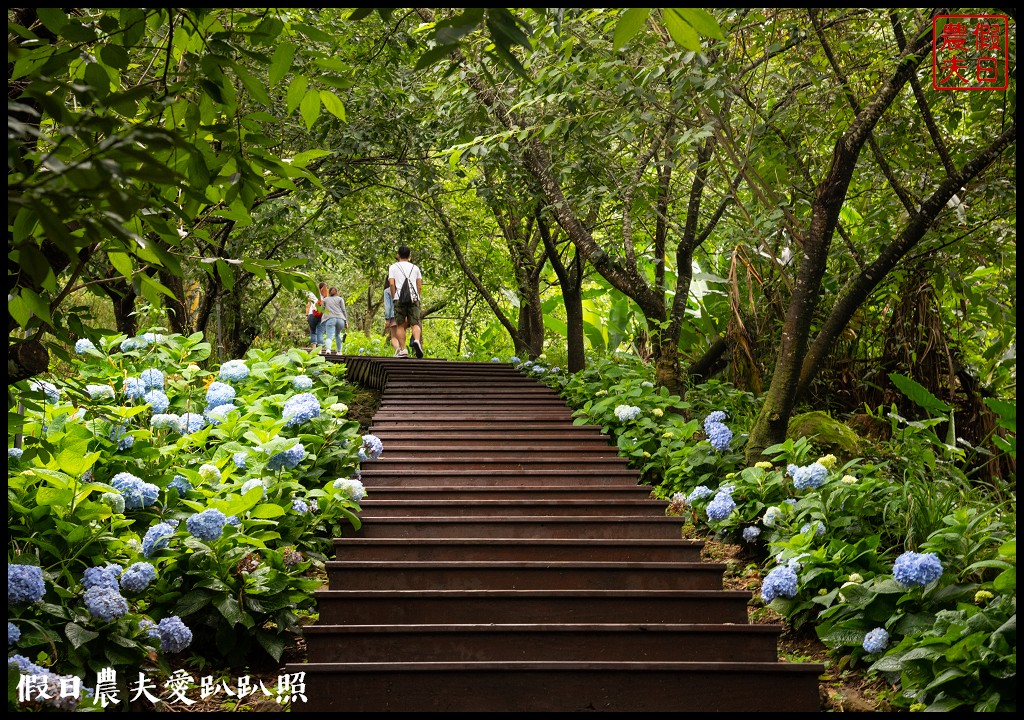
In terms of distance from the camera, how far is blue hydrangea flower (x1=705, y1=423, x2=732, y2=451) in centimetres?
560

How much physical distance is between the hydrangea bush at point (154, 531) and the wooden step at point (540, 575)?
433mm

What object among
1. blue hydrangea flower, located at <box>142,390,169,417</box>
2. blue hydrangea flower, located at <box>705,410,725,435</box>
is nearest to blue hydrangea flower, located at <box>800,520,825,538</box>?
blue hydrangea flower, located at <box>705,410,725,435</box>

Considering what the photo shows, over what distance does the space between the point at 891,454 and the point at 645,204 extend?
2.73 m

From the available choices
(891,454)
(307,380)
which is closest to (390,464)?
(307,380)

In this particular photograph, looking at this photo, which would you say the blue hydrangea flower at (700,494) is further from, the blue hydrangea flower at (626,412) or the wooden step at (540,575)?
the blue hydrangea flower at (626,412)

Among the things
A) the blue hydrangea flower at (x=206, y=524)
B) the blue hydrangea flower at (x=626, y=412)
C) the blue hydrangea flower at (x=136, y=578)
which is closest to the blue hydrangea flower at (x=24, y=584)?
the blue hydrangea flower at (x=136, y=578)

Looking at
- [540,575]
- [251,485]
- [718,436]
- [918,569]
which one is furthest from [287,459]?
[918,569]

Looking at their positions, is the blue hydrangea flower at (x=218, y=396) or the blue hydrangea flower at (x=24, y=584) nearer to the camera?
the blue hydrangea flower at (x=24, y=584)

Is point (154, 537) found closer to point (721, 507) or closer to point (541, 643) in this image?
point (541, 643)

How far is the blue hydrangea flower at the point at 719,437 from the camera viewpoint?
221 inches

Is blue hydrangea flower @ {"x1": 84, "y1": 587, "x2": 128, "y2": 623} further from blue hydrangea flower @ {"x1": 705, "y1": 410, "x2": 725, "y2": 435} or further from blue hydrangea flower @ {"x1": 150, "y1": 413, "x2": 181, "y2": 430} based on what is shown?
blue hydrangea flower @ {"x1": 705, "y1": 410, "x2": 725, "y2": 435}

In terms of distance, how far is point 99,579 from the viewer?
3.17m

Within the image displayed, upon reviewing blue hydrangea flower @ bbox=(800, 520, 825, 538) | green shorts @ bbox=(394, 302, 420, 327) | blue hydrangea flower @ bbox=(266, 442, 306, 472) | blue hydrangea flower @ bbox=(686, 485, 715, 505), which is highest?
green shorts @ bbox=(394, 302, 420, 327)

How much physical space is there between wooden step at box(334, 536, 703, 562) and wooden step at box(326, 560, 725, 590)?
0.21 m
